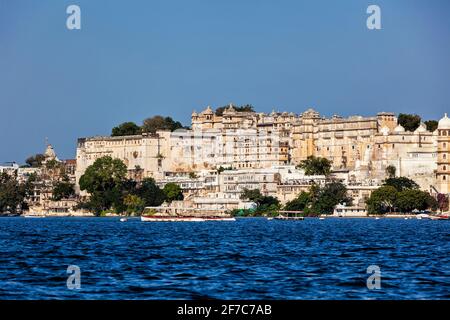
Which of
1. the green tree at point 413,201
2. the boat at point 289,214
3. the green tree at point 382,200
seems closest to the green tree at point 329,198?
the boat at point 289,214

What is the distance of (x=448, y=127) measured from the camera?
520ft

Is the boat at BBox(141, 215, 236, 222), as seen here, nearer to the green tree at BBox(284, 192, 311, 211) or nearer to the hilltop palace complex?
the green tree at BBox(284, 192, 311, 211)

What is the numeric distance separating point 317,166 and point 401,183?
2237 centimetres

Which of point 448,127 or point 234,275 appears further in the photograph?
point 448,127

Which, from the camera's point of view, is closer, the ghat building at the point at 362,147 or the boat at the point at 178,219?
the boat at the point at 178,219

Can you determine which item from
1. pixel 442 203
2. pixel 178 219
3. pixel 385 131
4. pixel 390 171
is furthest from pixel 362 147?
pixel 178 219

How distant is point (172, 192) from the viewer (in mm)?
181250

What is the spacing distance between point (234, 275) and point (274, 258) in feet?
35.3

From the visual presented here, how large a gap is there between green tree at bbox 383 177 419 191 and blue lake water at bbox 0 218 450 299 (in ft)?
270

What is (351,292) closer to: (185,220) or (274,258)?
(274,258)

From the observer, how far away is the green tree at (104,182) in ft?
616

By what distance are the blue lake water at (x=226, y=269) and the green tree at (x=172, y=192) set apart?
102m

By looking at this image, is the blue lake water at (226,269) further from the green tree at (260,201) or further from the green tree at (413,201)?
the green tree at (260,201)
